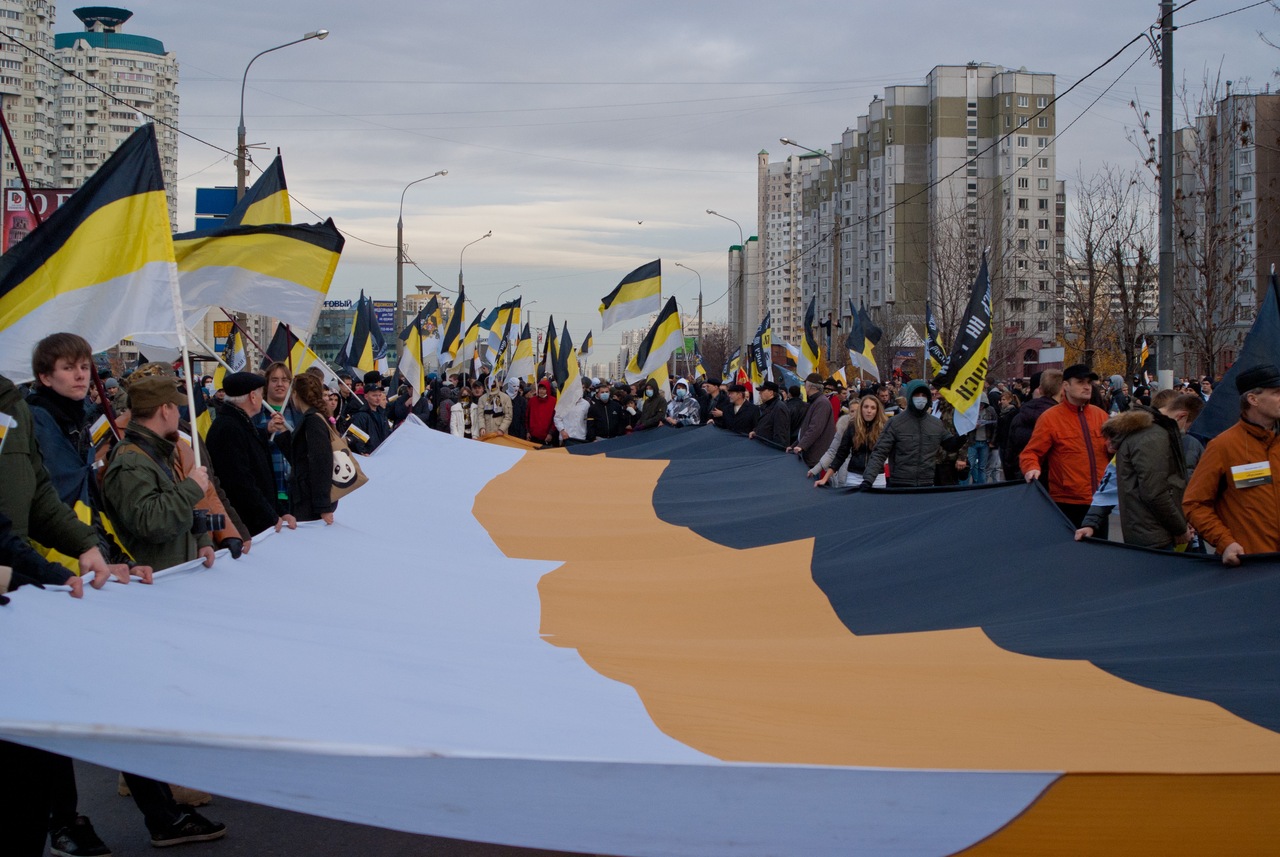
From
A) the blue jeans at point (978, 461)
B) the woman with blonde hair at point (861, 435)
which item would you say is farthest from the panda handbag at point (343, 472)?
the blue jeans at point (978, 461)

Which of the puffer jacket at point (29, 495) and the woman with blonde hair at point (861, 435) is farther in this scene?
the woman with blonde hair at point (861, 435)

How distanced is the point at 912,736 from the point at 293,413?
7.56 meters

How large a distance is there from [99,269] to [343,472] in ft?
9.11

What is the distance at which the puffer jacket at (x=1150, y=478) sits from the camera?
23.5 feet

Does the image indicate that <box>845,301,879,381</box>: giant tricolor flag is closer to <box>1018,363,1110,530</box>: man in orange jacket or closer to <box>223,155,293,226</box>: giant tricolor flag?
<box>1018,363,1110,530</box>: man in orange jacket

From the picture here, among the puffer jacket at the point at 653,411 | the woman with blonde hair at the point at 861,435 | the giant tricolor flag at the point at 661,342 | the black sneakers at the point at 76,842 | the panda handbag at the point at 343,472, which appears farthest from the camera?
the giant tricolor flag at the point at 661,342

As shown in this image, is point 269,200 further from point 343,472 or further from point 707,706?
point 707,706

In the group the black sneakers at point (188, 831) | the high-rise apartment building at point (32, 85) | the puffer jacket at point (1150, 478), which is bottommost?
the black sneakers at point (188, 831)

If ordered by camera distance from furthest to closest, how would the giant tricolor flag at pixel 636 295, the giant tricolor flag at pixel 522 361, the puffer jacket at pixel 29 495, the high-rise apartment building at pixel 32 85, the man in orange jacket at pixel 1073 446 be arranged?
1. the high-rise apartment building at pixel 32 85
2. the giant tricolor flag at pixel 522 361
3. the giant tricolor flag at pixel 636 295
4. the man in orange jacket at pixel 1073 446
5. the puffer jacket at pixel 29 495

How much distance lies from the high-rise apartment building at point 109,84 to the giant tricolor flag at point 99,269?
531 ft

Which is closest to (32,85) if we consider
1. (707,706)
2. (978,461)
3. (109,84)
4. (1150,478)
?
(109,84)

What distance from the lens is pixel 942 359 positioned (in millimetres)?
18734

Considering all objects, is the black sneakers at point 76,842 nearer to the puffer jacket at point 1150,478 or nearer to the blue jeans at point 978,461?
the puffer jacket at point 1150,478

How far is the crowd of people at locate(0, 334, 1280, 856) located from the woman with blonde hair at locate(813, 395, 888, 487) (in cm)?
2
